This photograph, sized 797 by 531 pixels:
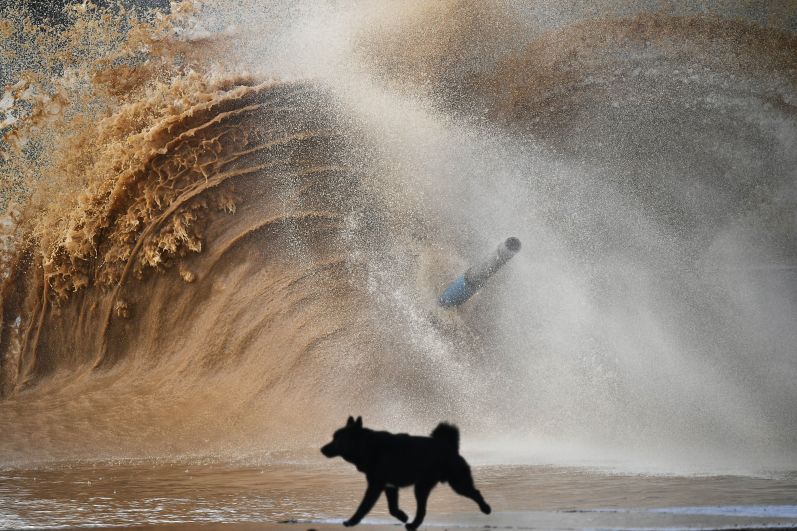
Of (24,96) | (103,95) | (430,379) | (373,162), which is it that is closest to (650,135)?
(373,162)

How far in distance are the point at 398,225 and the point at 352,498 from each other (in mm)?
5530

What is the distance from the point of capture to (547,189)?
9906 millimetres

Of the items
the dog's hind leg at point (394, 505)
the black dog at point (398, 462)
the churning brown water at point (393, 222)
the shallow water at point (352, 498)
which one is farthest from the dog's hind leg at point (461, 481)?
the churning brown water at point (393, 222)

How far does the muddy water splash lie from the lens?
29.5 ft

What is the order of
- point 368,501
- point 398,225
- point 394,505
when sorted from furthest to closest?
point 398,225 < point 394,505 < point 368,501

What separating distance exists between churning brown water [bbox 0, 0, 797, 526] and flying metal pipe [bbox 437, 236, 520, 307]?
1.31 feet

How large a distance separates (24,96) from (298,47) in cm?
403

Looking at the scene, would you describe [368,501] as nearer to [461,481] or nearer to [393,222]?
[461,481]

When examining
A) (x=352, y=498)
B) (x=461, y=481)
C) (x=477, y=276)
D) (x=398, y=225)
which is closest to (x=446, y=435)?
(x=461, y=481)

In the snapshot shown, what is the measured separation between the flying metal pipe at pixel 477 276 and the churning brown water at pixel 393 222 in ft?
1.31

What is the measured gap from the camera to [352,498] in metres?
4.66

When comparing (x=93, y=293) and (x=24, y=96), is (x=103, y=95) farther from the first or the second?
(x=93, y=293)

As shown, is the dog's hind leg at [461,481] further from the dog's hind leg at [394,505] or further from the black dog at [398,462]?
the dog's hind leg at [394,505]

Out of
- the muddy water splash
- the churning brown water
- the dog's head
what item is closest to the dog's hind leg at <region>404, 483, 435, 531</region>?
the dog's head
